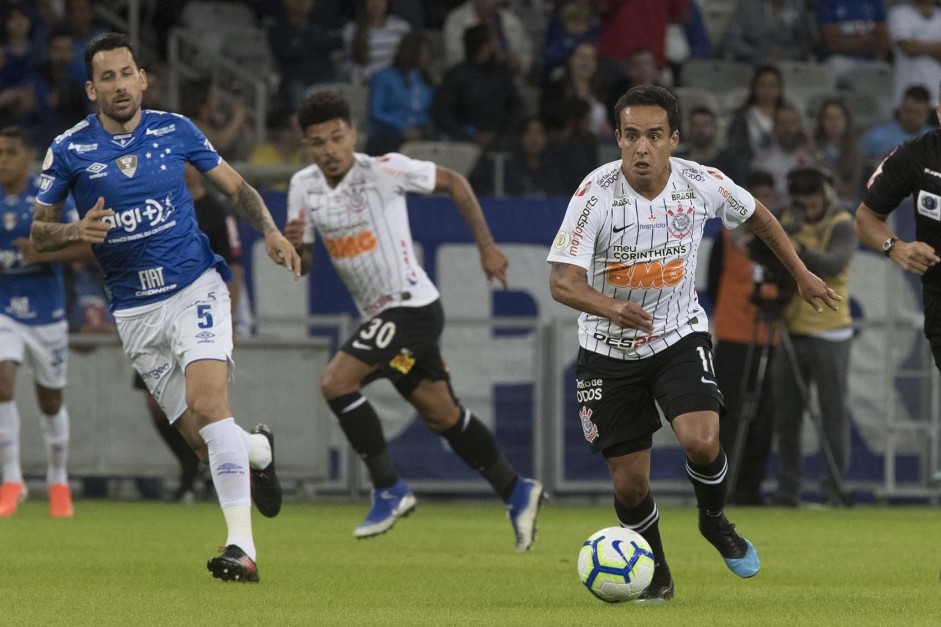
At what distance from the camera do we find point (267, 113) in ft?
60.2

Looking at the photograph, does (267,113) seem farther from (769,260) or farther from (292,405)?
(769,260)

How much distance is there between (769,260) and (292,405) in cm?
415

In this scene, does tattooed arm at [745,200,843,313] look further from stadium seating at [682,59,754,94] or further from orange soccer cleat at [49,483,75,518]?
stadium seating at [682,59,754,94]

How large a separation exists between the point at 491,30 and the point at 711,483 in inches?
436

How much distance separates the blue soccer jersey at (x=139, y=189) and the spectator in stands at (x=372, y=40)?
10.0 metres

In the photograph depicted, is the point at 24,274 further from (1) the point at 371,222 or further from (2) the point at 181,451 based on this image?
(1) the point at 371,222

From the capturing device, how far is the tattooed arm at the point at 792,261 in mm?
7457

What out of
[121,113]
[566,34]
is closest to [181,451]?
[121,113]

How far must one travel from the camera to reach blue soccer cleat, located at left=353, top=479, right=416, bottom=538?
34.3 feet

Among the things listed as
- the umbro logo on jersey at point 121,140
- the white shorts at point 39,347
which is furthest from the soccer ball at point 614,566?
the white shorts at point 39,347

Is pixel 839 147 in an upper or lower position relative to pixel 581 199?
lower

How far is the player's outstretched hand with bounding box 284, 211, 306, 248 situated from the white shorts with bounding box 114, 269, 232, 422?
1814mm

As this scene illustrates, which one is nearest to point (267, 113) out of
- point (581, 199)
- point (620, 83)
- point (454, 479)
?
point (620, 83)

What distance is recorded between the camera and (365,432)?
410 inches
